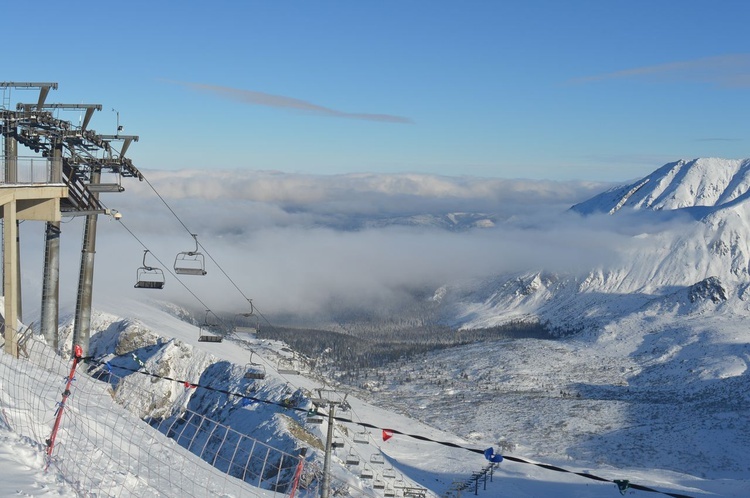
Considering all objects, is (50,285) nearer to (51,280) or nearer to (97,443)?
(51,280)

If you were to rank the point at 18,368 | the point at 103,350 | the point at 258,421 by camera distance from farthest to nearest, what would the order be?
the point at 103,350, the point at 258,421, the point at 18,368

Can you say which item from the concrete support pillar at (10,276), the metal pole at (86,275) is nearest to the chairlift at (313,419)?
the concrete support pillar at (10,276)

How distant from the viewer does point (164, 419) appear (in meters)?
87.3

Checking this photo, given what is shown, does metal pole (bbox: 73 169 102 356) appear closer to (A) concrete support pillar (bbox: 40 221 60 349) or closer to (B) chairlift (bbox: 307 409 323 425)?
(A) concrete support pillar (bbox: 40 221 60 349)

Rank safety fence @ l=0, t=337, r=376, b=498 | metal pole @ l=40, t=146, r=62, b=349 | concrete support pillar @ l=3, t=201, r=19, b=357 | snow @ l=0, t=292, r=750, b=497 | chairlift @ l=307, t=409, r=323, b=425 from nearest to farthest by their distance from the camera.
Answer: safety fence @ l=0, t=337, r=376, b=498 < chairlift @ l=307, t=409, r=323, b=425 < concrete support pillar @ l=3, t=201, r=19, b=357 < metal pole @ l=40, t=146, r=62, b=349 < snow @ l=0, t=292, r=750, b=497

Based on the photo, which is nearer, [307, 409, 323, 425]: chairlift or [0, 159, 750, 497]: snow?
[0, 159, 750, 497]: snow

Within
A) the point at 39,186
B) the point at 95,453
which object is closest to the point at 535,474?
the point at 39,186

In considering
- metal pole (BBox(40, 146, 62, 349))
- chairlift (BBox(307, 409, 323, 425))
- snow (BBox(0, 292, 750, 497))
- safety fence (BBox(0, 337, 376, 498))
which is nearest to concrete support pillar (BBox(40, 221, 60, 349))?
metal pole (BBox(40, 146, 62, 349))

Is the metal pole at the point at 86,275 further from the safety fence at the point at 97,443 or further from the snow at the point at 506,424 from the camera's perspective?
the snow at the point at 506,424

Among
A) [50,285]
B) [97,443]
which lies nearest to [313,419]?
[97,443]

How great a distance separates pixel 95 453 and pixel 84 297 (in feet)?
64.3

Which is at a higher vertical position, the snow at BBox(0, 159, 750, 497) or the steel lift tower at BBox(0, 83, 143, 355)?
the steel lift tower at BBox(0, 83, 143, 355)

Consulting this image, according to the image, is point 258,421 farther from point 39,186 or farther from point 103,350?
point 39,186

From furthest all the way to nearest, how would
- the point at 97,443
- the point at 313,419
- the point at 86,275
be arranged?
the point at 86,275 < the point at 313,419 < the point at 97,443
